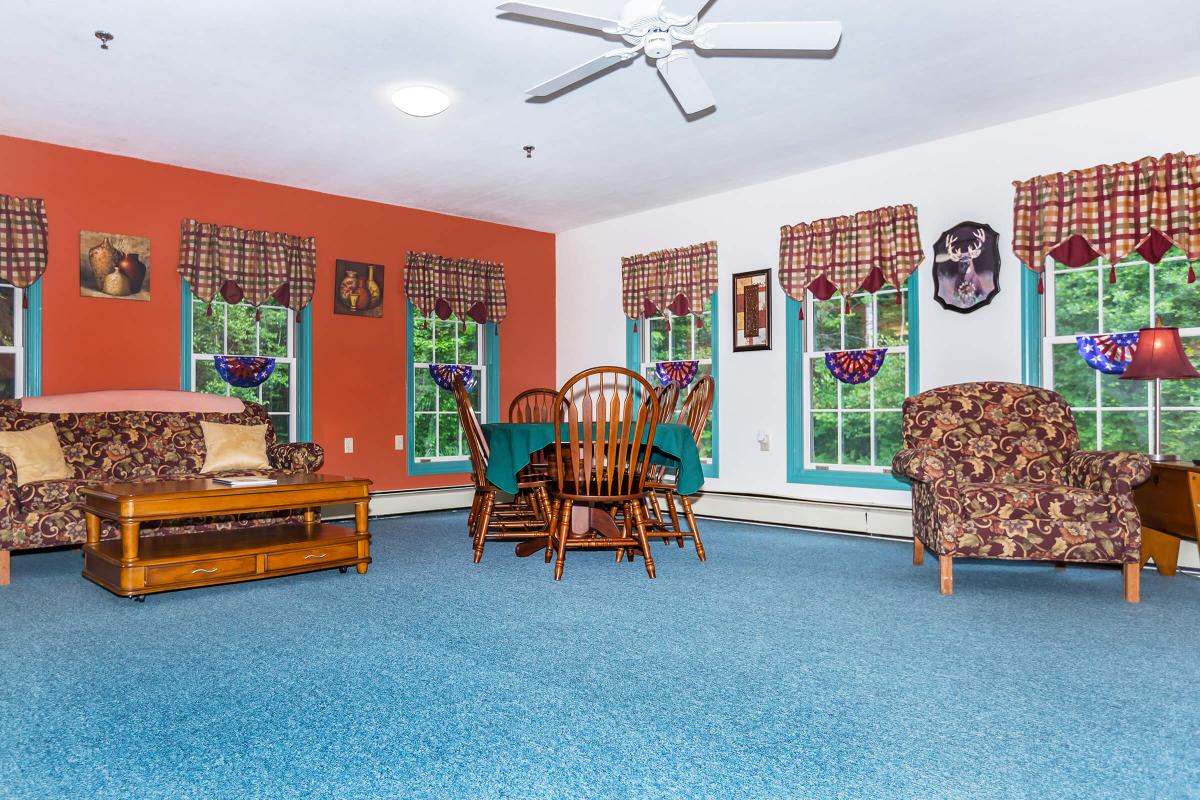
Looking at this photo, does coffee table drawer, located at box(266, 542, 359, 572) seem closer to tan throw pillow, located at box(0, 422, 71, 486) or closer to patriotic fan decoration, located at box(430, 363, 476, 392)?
tan throw pillow, located at box(0, 422, 71, 486)

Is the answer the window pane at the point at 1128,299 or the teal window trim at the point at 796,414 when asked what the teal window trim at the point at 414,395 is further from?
the window pane at the point at 1128,299

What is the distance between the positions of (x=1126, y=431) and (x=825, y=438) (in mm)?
1763

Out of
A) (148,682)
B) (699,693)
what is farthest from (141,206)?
(699,693)

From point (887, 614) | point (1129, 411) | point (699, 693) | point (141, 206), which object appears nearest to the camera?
point (699, 693)

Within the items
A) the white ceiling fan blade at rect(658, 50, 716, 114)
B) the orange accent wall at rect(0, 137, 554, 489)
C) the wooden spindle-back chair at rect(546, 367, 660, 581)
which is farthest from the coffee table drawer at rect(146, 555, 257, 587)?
the white ceiling fan blade at rect(658, 50, 716, 114)

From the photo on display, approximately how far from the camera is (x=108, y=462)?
4316 mm

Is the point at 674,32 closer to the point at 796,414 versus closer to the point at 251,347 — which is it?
the point at 796,414

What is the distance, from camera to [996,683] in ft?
7.30

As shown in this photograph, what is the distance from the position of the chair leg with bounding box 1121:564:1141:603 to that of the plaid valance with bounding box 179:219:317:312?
5.18m

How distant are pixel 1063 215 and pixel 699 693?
11.7ft

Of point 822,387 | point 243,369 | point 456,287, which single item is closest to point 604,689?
point 822,387

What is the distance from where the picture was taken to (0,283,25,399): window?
15.2 ft

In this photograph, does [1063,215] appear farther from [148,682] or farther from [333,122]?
[148,682]

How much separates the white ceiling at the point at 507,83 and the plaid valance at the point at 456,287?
2.77 ft
